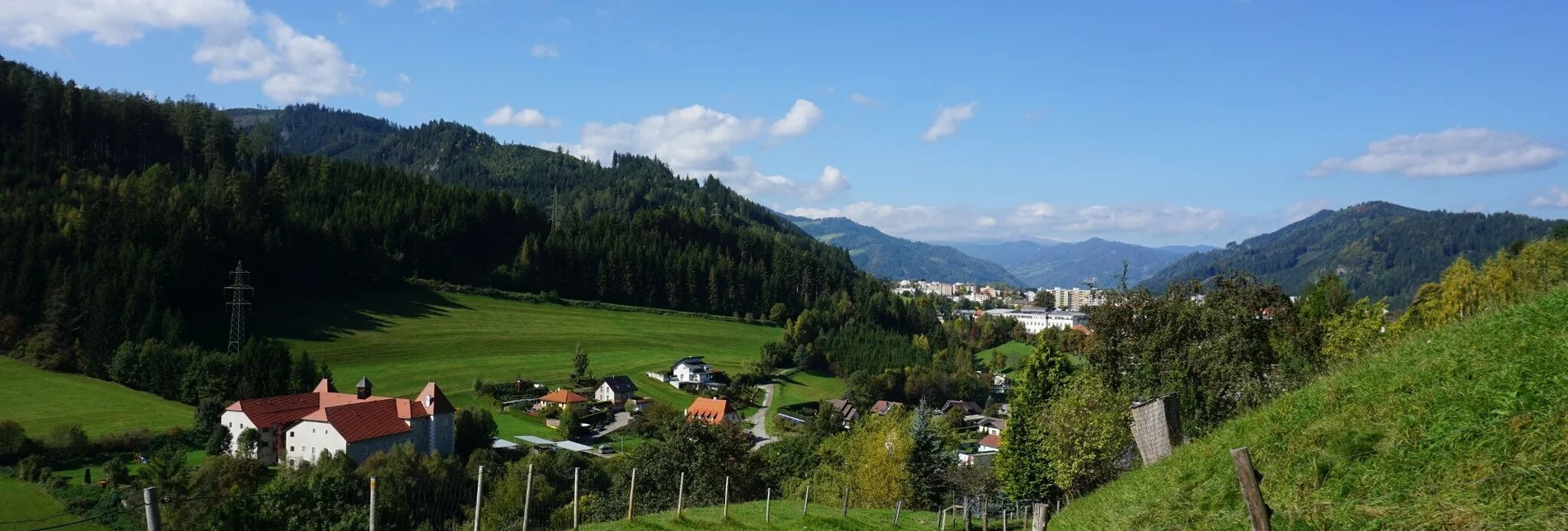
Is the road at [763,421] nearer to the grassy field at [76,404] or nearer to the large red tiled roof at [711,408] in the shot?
the large red tiled roof at [711,408]

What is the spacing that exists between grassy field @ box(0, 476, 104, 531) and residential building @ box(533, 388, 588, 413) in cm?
3297

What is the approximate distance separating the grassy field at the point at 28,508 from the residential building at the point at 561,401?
108 feet

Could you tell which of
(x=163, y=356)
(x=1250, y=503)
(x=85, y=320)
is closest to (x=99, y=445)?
(x=163, y=356)

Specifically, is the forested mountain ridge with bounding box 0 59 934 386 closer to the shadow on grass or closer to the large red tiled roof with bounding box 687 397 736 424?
the shadow on grass

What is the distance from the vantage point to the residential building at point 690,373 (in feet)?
280

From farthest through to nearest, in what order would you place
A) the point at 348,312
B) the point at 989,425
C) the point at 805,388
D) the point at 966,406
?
1. the point at 805,388
2. the point at 966,406
3. the point at 348,312
4. the point at 989,425

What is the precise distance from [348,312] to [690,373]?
36.5m

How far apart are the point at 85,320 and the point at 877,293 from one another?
102981 mm

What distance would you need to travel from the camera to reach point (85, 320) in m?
66.1

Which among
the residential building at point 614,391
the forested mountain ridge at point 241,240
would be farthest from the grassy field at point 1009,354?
the residential building at point 614,391

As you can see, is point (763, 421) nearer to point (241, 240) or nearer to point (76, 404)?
point (76, 404)

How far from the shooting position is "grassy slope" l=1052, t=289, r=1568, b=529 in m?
5.00

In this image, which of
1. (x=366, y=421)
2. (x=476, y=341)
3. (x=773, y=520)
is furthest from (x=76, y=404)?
(x=773, y=520)

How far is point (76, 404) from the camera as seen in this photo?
167 feet
